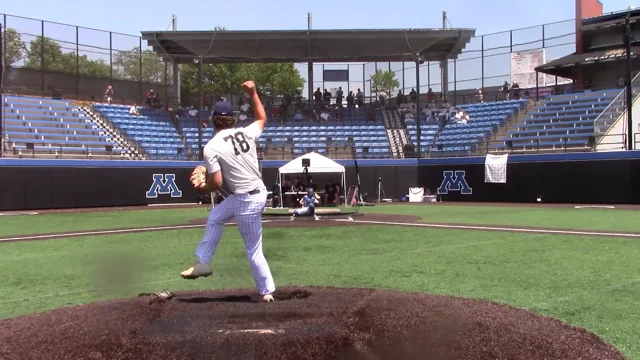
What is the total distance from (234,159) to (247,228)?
69 cm

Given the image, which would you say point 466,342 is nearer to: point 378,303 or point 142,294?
point 378,303

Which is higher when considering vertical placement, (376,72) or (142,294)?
(376,72)

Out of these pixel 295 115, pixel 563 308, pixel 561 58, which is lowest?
pixel 563 308

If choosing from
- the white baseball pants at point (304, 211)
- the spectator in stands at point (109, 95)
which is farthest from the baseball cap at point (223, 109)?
the spectator in stands at point (109, 95)

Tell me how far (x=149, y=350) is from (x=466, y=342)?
91.3 inches

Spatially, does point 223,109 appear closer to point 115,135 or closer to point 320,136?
point 115,135

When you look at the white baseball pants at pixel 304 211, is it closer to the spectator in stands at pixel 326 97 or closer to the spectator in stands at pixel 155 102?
the spectator in stands at pixel 155 102

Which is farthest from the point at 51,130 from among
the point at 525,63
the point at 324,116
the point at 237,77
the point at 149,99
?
the point at 237,77

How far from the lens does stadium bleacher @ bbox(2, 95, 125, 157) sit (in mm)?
27500

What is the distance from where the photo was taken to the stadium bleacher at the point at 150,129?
31281 mm

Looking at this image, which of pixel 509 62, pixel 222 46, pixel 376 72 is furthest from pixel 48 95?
pixel 509 62

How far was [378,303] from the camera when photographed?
5375 millimetres

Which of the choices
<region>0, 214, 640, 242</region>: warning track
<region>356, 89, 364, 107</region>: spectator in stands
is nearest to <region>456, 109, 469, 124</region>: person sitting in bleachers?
<region>356, 89, 364, 107</region>: spectator in stands

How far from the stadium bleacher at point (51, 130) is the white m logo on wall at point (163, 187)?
9.24 feet
